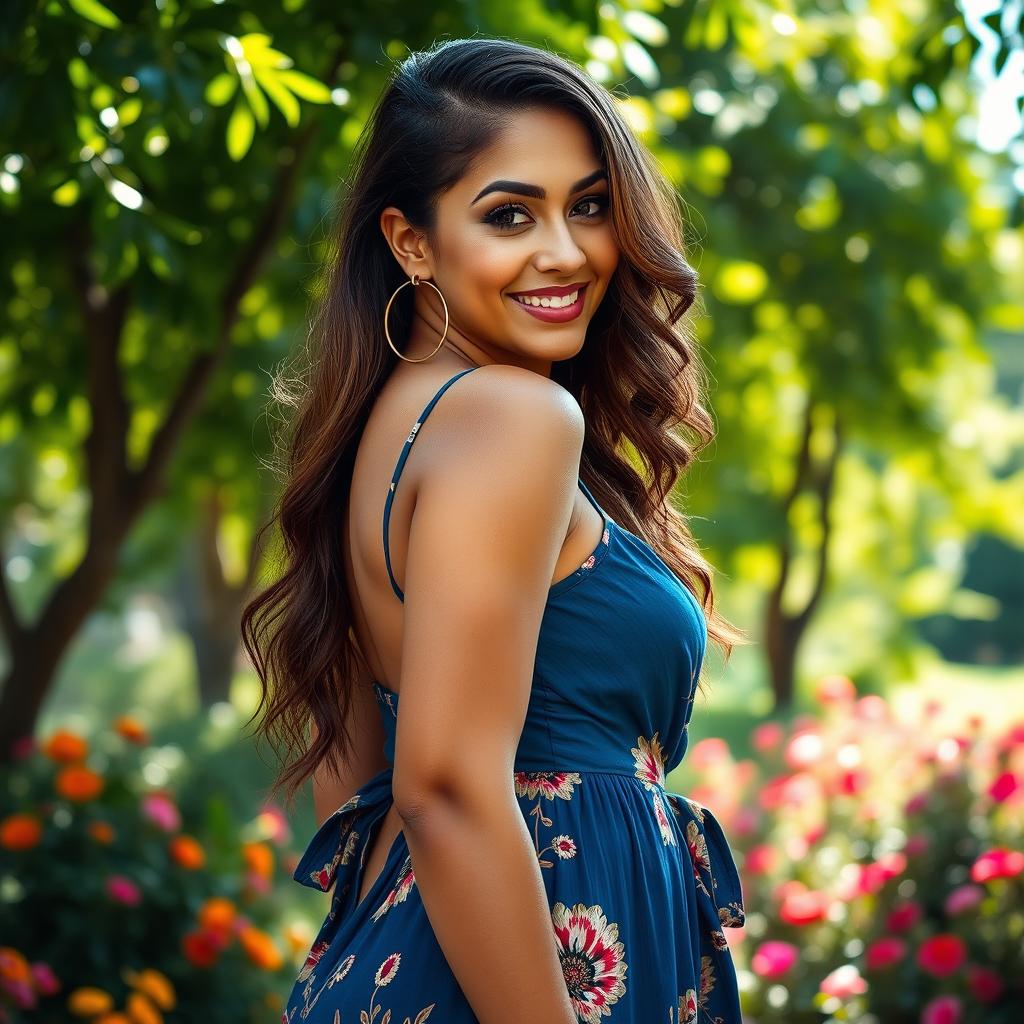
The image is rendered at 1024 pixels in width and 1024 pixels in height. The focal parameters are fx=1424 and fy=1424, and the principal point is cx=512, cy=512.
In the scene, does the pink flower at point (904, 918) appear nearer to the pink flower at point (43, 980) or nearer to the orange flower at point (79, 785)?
the pink flower at point (43, 980)

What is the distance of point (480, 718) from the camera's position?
155 centimetres

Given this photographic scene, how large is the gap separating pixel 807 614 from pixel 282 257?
29.8ft

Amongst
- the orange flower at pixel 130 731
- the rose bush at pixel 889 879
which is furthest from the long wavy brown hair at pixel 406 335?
the orange flower at pixel 130 731

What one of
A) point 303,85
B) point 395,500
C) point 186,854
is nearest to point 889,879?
point 186,854

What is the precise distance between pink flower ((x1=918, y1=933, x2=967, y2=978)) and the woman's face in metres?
2.91

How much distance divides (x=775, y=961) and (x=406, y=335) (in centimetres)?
297

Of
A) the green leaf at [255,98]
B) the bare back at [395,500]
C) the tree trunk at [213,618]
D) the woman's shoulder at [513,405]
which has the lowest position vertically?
the tree trunk at [213,618]

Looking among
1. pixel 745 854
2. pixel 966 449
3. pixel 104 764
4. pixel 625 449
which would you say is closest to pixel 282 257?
pixel 104 764

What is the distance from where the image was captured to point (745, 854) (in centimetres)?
593

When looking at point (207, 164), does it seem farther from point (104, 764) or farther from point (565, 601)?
point (104, 764)

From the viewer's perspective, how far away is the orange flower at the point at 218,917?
4.54 m

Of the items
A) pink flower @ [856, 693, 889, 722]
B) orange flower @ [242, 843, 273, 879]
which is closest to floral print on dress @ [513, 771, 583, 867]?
orange flower @ [242, 843, 273, 879]

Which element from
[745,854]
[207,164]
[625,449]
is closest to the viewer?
[625,449]

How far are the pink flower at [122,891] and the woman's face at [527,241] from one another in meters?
3.21
